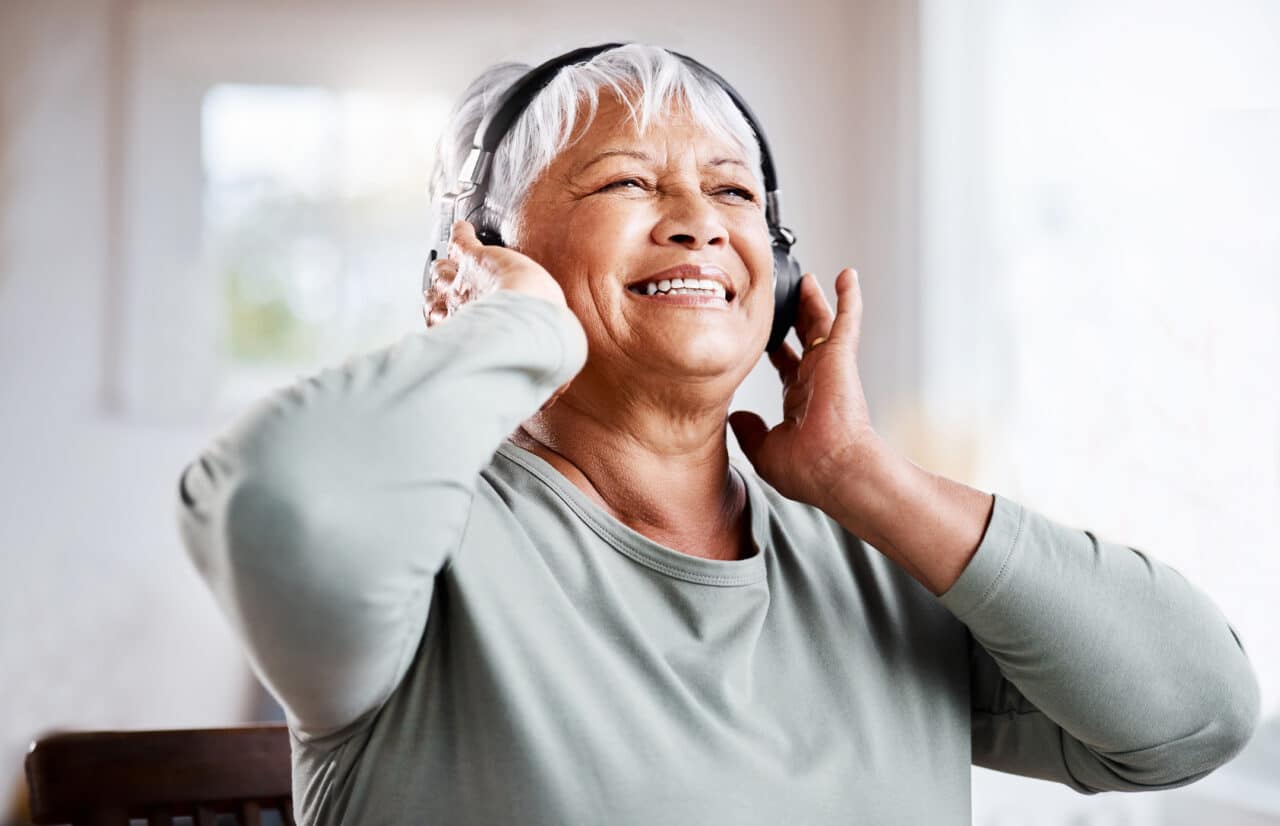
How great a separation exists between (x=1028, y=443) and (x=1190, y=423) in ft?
1.83

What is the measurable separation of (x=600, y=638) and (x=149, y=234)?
3581 millimetres

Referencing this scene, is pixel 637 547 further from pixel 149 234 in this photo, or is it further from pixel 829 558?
pixel 149 234

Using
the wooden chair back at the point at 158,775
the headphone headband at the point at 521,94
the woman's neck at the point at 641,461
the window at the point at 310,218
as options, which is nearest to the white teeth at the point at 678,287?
the woman's neck at the point at 641,461

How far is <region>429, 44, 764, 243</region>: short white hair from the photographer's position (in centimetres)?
115

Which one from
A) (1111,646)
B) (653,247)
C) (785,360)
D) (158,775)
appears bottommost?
(158,775)

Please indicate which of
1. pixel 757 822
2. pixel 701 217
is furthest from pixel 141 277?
pixel 757 822

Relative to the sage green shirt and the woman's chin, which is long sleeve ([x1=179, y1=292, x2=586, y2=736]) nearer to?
the sage green shirt

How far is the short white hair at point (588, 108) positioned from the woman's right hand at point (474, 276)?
0.19ft

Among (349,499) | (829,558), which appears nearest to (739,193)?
(829,558)

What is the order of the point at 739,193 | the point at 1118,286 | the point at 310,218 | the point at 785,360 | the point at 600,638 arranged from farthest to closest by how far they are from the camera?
the point at 310,218 < the point at 1118,286 < the point at 785,360 < the point at 739,193 < the point at 600,638

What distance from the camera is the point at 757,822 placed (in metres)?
0.93

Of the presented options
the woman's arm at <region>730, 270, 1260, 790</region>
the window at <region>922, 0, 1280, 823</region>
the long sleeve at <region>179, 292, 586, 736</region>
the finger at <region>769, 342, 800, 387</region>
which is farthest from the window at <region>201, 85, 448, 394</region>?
the long sleeve at <region>179, 292, 586, 736</region>

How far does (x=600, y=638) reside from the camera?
3.18 feet

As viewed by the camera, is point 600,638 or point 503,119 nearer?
point 600,638
